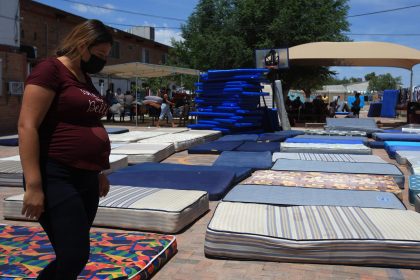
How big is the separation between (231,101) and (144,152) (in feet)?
19.5

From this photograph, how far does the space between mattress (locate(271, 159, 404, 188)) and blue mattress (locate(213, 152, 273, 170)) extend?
0.31 meters

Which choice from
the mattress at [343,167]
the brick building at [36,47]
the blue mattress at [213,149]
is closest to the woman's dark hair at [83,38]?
the brick building at [36,47]

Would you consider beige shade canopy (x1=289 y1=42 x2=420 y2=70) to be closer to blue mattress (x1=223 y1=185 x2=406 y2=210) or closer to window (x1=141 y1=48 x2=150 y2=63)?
blue mattress (x1=223 y1=185 x2=406 y2=210)

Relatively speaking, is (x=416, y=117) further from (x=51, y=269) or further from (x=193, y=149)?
(x=51, y=269)

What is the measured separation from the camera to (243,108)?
13.7 meters

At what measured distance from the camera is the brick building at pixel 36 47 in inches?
568

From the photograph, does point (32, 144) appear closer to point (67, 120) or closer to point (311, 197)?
point (67, 120)

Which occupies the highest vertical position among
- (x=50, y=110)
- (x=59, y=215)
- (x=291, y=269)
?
(x=50, y=110)

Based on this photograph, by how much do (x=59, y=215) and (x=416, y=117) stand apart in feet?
64.4

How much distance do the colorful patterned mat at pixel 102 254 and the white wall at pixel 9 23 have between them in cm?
1221

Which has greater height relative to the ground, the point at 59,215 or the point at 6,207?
the point at 59,215

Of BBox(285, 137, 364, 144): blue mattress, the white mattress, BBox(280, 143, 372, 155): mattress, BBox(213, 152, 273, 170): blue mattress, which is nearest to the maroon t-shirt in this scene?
the white mattress

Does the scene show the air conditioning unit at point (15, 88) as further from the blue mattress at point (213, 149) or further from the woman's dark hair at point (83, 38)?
the woman's dark hair at point (83, 38)

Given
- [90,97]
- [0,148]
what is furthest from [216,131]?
[90,97]
